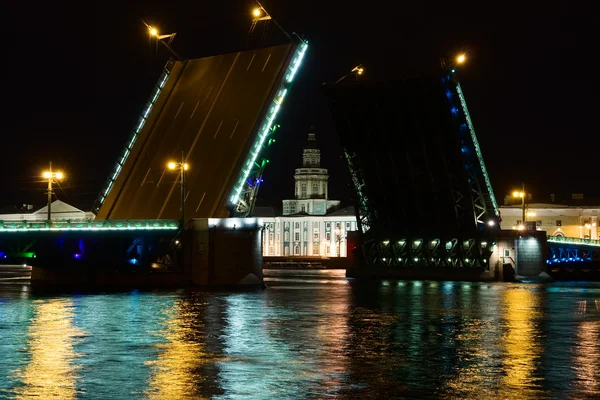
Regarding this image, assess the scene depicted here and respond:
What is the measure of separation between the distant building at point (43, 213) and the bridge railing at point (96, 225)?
83626 mm

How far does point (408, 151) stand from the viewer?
2253 inches

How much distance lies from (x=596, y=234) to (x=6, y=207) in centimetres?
8858

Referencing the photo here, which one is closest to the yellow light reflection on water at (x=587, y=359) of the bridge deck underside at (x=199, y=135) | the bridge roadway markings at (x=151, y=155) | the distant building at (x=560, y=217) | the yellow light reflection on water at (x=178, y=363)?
the yellow light reflection on water at (x=178, y=363)

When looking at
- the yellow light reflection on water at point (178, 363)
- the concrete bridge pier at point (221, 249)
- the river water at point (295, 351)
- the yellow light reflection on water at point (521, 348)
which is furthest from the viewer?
the concrete bridge pier at point (221, 249)

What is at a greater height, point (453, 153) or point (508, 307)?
point (453, 153)

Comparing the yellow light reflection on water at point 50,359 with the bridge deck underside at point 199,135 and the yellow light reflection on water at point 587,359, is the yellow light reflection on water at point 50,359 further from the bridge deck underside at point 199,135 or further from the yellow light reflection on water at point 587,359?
the bridge deck underside at point 199,135

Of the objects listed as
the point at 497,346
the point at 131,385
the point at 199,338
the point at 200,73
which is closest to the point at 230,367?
the point at 131,385

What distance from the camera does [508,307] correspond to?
119 feet

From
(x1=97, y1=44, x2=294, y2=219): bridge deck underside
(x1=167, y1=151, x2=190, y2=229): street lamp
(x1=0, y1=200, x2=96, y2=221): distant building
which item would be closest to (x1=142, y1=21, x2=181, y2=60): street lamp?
(x1=97, y1=44, x2=294, y2=219): bridge deck underside

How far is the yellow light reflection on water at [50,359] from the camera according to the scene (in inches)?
600

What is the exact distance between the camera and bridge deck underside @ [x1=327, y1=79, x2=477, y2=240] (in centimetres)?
5428

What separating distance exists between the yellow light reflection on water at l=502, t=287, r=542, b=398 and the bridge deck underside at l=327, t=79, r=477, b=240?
17.5 meters

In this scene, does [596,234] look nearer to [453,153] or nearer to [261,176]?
[453,153]

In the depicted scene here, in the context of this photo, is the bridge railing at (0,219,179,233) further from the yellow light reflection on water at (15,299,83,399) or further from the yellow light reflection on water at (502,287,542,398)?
the yellow light reflection on water at (15,299,83,399)
